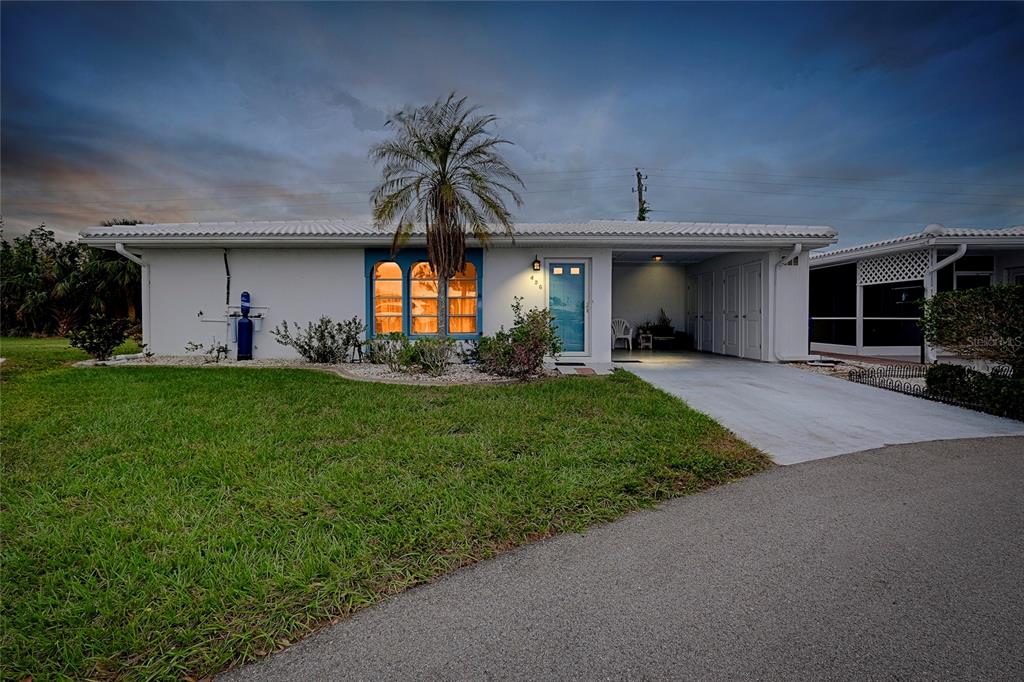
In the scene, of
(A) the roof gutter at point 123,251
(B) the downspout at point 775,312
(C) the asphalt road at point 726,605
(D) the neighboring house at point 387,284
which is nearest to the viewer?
(C) the asphalt road at point 726,605

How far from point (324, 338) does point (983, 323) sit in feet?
35.3

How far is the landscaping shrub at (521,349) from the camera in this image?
25.3 ft

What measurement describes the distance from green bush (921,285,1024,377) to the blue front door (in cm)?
576

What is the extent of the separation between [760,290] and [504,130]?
698cm

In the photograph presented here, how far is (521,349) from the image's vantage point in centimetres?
766

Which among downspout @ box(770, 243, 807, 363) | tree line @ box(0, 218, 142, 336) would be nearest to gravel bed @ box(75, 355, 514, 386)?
downspout @ box(770, 243, 807, 363)

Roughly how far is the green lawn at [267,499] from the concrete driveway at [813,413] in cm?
59

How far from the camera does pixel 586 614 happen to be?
80.0 inches

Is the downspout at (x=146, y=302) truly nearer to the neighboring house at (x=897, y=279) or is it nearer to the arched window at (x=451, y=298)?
the arched window at (x=451, y=298)

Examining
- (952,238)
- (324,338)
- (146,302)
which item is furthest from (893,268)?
(146,302)

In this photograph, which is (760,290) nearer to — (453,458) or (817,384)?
(817,384)

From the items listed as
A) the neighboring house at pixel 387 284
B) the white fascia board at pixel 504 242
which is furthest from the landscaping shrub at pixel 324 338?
the white fascia board at pixel 504 242

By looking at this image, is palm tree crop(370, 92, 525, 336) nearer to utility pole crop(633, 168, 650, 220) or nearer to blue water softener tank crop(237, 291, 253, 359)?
blue water softener tank crop(237, 291, 253, 359)

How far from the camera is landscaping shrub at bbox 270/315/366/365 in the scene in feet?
33.0
